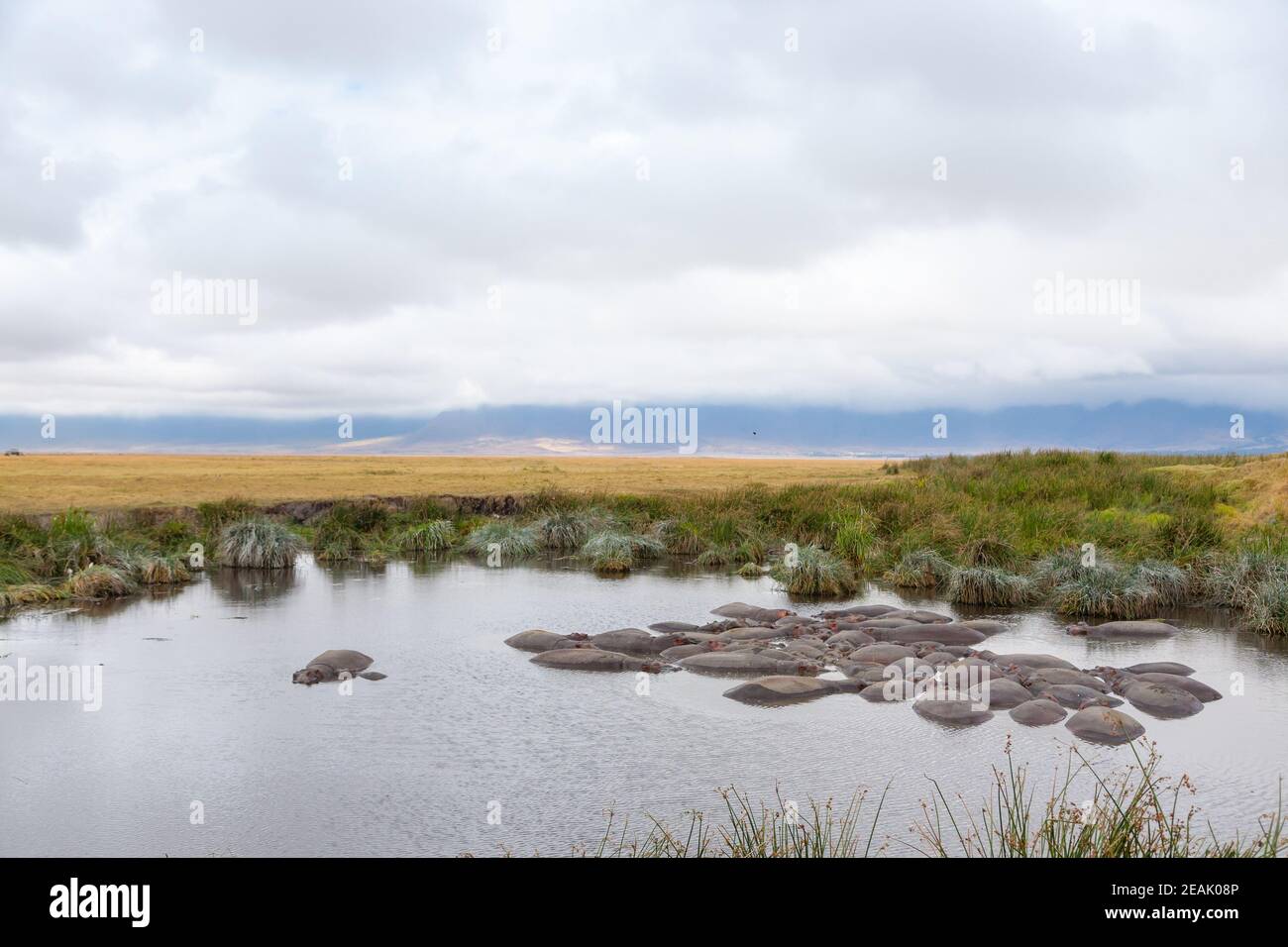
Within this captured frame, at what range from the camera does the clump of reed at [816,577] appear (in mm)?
20562

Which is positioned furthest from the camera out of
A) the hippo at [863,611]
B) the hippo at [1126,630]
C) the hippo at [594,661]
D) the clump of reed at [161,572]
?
the clump of reed at [161,572]

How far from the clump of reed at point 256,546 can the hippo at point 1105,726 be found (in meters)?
18.6

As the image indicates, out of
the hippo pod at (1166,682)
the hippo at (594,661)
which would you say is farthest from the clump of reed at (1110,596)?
the hippo at (594,661)

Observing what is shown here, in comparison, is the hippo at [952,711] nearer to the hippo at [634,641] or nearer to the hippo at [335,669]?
the hippo at [634,641]

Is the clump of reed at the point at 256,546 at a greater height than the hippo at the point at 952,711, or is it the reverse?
the clump of reed at the point at 256,546

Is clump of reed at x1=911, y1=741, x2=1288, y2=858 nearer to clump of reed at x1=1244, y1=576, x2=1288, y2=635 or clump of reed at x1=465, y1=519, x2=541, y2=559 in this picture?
clump of reed at x1=1244, y1=576, x2=1288, y2=635

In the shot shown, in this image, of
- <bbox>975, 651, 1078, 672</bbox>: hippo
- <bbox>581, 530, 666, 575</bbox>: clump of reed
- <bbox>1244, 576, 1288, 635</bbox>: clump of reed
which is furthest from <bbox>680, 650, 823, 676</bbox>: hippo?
<bbox>581, 530, 666, 575</bbox>: clump of reed

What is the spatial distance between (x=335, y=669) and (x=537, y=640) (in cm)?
301

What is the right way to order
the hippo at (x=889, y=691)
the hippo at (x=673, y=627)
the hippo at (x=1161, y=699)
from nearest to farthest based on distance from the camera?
the hippo at (x=1161, y=699)
the hippo at (x=889, y=691)
the hippo at (x=673, y=627)

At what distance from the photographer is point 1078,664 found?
14094 millimetres
